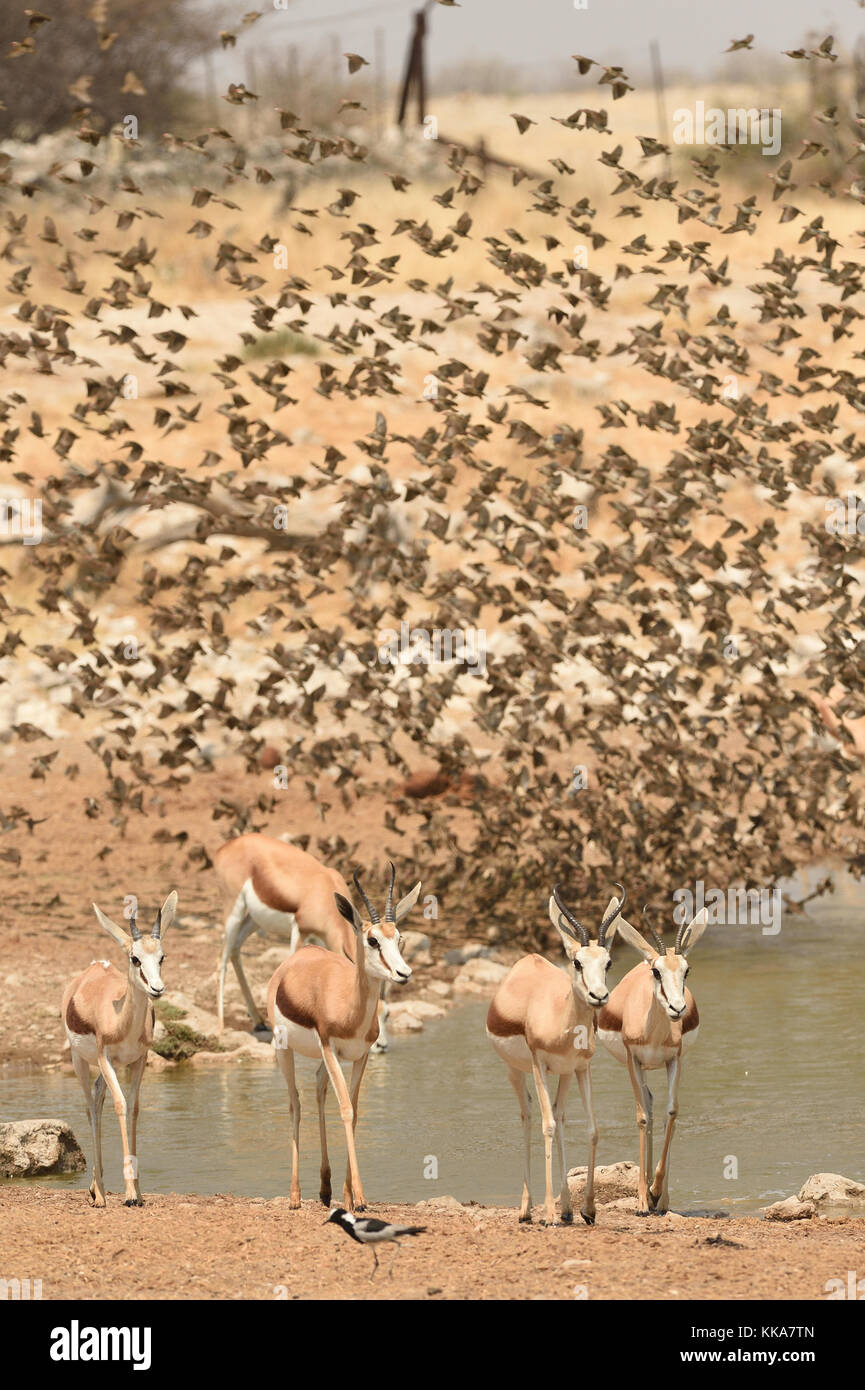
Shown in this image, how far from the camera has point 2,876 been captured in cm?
1931

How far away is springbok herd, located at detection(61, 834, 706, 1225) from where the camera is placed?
9.26 metres

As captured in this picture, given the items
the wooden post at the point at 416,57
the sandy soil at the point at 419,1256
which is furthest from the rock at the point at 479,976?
the wooden post at the point at 416,57

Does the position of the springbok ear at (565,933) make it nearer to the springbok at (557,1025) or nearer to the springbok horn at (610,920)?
the springbok at (557,1025)

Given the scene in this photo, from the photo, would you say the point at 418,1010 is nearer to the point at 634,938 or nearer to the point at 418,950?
the point at 418,950

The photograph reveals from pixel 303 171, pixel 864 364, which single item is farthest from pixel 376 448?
pixel 303 171

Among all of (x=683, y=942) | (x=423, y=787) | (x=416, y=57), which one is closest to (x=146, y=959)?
(x=683, y=942)

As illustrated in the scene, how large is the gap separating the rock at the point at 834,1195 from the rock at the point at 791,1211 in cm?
6

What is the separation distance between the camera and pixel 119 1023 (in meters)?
9.91

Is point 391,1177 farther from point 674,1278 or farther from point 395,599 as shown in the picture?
point 395,599

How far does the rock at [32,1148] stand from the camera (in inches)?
436

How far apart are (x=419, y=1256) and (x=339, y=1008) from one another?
151 cm

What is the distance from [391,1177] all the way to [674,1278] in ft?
10.8

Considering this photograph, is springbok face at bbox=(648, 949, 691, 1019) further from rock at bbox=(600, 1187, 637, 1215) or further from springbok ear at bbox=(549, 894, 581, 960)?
rock at bbox=(600, 1187, 637, 1215)

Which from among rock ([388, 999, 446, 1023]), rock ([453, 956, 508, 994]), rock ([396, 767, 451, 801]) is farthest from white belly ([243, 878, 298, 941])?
rock ([396, 767, 451, 801])
